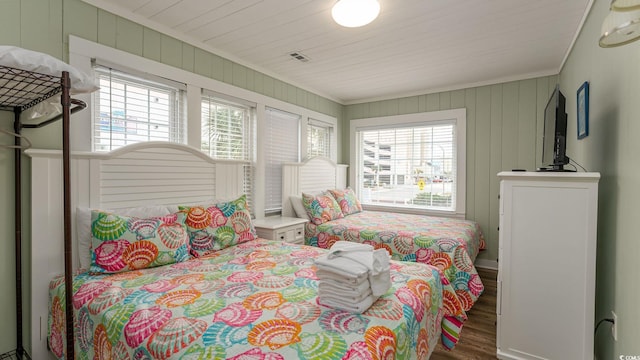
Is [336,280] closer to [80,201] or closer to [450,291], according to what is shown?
[450,291]

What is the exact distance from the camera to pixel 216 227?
235 cm

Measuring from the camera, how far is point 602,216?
1933 mm

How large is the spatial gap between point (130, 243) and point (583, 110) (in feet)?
10.8

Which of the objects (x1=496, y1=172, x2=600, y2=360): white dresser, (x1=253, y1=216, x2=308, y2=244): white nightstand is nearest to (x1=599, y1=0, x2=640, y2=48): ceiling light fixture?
(x1=496, y1=172, x2=600, y2=360): white dresser

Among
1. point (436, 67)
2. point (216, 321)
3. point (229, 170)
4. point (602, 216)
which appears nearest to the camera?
point (216, 321)

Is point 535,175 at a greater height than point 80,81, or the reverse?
point 80,81

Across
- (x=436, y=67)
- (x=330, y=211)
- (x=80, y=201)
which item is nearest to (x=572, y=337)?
(x=330, y=211)

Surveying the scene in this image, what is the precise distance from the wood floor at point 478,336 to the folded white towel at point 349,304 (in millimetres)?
1109

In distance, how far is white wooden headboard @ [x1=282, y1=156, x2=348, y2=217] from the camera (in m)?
3.77

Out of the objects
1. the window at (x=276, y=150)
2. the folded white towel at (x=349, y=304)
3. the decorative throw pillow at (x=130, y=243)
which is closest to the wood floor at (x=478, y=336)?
the folded white towel at (x=349, y=304)

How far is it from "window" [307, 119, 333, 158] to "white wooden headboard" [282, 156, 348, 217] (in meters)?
0.19

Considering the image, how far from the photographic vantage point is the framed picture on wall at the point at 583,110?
2226 millimetres

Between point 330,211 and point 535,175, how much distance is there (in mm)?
2255

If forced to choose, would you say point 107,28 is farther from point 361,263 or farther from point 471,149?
point 471,149
